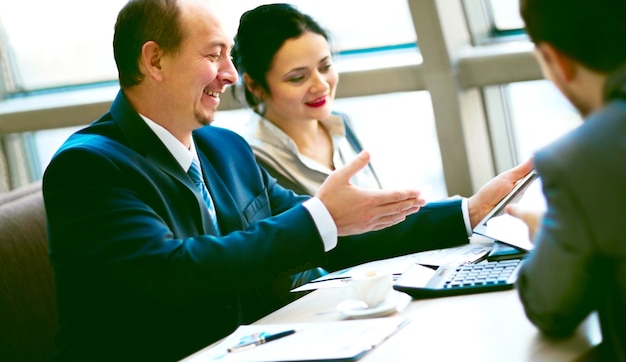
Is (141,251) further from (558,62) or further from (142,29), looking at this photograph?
(558,62)

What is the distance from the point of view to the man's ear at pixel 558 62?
49.9 inches

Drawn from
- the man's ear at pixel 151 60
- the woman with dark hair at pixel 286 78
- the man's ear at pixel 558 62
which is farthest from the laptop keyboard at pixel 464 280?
the woman with dark hair at pixel 286 78

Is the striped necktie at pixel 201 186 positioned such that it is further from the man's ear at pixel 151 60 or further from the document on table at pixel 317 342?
the document on table at pixel 317 342

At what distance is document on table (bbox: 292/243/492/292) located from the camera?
85.0 inches

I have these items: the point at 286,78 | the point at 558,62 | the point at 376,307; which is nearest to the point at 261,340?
the point at 376,307

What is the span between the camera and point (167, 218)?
212 cm

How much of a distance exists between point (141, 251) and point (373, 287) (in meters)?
0.50

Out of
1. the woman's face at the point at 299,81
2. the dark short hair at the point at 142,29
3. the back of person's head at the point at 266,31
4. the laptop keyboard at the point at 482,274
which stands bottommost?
the laptop keyboard at the point at 482,274

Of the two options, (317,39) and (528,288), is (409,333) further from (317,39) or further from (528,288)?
(317,39)

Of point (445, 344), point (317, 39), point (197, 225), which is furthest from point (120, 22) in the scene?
point (445, 344)

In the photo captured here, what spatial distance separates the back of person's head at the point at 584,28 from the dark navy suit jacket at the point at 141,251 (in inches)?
33.4

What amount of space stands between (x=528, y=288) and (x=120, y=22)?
4.24 ft

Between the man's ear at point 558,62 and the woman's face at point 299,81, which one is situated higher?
the man's ear at point 558,62

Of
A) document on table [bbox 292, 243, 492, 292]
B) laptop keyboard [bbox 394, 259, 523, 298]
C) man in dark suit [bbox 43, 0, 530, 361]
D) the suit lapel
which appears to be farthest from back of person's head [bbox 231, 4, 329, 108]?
laptop keyboard [bbox 394, 259, 523, 298]
